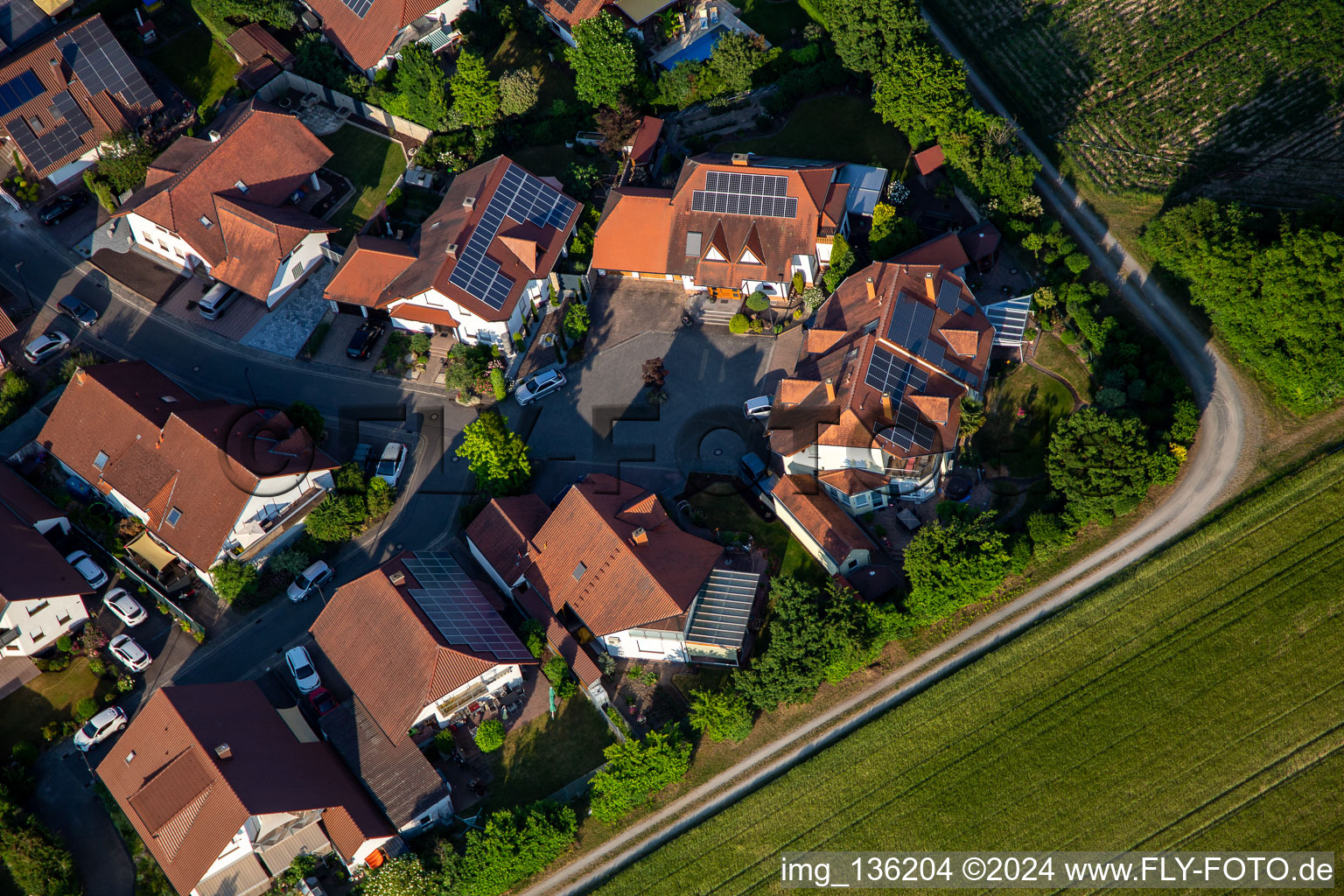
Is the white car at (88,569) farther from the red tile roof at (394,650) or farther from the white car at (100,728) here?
the red tile roof at (394,650)

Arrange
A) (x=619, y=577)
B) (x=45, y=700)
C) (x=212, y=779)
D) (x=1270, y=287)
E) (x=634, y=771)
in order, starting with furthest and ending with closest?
(x=1270, y=287) → (x=45, y=700) → (x=619, y=577) → (x=634, y=771) → (x=212, y=779)

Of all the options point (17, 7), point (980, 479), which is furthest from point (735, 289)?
point (17, 7)

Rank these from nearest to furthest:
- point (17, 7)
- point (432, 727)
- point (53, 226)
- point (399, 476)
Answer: point (432, 727) → point (399, 476) → point (53, 226) → point (17, 7)

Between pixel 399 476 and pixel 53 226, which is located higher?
pixel 53 226

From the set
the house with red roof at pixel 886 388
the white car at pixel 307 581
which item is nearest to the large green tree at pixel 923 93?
the house with red roof at pixel 886 388

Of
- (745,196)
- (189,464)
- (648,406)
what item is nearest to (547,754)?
(648,406)

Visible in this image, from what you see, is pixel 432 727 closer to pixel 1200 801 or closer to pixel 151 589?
pixel 151 589

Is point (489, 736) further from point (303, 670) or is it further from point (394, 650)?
point (303, 670)
